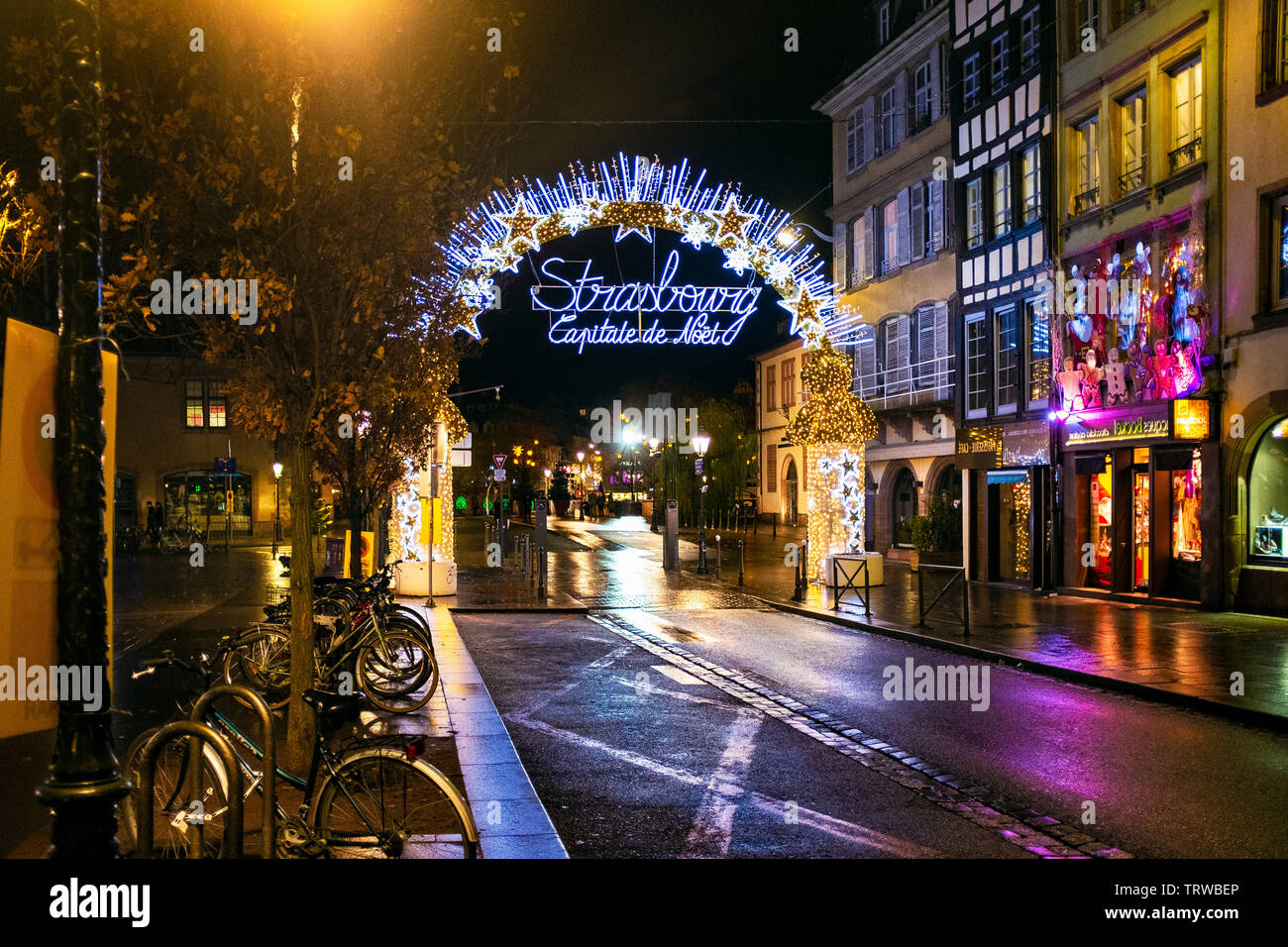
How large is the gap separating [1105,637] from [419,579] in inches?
471

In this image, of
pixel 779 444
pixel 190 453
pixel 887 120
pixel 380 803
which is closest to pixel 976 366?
pixel 887 120

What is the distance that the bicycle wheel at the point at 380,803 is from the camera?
4910 millimetres

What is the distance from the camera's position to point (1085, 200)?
21.2m

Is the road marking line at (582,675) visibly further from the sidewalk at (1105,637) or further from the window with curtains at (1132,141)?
the window with curtains at (1132,141)

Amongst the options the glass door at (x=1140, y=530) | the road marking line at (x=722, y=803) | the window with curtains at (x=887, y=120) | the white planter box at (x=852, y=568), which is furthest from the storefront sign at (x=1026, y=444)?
the road marking line at (x=722, y=803)

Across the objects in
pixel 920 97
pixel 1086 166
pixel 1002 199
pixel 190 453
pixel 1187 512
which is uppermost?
pixel 920 97

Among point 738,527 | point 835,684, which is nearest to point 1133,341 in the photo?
point 835,684

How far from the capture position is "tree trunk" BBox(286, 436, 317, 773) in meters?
7.30

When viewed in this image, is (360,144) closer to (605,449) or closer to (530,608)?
(530,608)

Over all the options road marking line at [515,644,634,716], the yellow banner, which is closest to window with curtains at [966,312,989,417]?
road marking line at [515,644,634,716]

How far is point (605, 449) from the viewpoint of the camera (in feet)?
504

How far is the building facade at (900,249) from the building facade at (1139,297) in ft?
20.1

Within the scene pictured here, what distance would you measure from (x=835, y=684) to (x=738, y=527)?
37.7 meters

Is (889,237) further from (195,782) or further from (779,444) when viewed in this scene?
(195,782)
